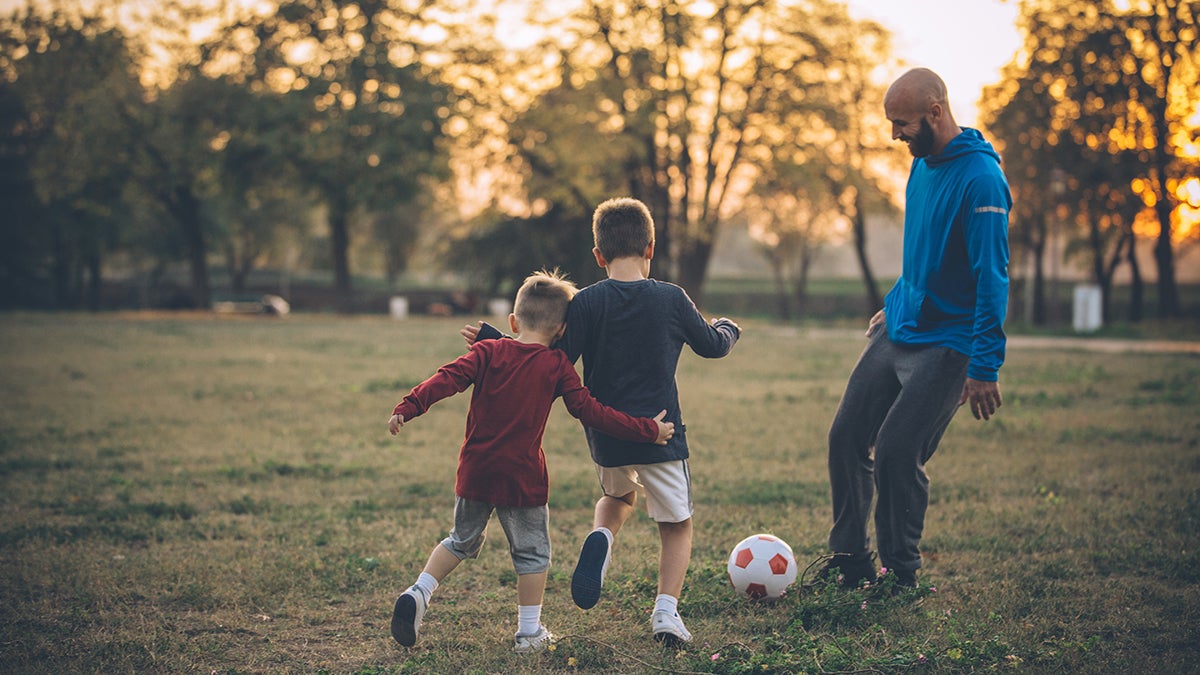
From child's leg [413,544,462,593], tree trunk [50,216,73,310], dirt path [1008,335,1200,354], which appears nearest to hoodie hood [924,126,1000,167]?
child's leg [413,544,462,593]

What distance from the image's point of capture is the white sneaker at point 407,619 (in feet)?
12.4

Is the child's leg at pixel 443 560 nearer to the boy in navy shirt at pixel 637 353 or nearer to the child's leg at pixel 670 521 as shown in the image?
the boy in navy shirt at pixel 637 353

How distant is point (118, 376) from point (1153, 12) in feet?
97.5

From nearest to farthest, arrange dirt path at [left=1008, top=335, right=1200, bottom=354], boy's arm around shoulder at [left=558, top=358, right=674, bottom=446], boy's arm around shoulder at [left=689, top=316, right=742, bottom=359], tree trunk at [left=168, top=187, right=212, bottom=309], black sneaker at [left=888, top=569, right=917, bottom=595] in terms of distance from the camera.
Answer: boy's arm around shoulder at [left=558, top=358, right=674, bottom=446] < boy's arm around shoulder at [left=689, top=316, right=742, bottom=359] < black sneaker at [left=888, top=569, right=917, bottom=595] < dirt path at [left=1008, top=335, right=1200, bottom=354] < tree trunk at [left=168, top=187, right=212, bottom=309]

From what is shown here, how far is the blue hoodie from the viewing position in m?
4.00

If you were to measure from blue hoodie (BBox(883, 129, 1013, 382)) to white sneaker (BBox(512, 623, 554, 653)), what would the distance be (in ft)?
6.37

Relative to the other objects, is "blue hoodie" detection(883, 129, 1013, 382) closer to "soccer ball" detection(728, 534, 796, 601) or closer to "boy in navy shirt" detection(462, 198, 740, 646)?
"boy in navy shirt" detection(462, 198, 740, 646)

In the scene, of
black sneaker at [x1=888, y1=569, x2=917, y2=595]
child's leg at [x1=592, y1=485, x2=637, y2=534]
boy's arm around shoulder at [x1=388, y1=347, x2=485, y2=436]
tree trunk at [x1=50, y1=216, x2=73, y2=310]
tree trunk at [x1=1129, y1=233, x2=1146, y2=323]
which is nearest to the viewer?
boy's arm around shoulder at [x1=388, y1=347, x2=485, y2=436]

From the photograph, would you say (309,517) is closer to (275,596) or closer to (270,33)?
(275,596)

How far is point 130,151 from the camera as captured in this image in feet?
115

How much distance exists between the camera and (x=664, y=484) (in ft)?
13.1

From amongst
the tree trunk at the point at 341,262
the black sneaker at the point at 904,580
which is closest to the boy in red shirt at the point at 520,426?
the black sneaker at the point at 904,580

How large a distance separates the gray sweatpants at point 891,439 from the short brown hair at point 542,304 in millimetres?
1445

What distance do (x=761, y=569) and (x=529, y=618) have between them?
115cm
